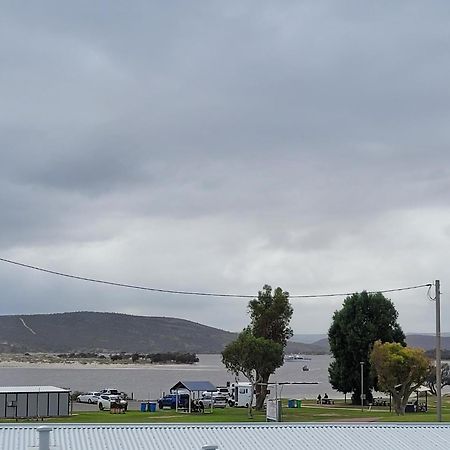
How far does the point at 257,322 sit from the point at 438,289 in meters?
27.6

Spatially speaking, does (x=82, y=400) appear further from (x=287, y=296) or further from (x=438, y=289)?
(x=438, y=289)

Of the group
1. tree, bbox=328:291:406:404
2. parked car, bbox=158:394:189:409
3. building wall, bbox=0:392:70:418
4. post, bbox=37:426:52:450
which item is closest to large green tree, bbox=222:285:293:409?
parked car, bbox=158:394:189:409

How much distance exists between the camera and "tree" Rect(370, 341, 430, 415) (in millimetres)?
60969

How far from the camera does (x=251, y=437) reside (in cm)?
2025

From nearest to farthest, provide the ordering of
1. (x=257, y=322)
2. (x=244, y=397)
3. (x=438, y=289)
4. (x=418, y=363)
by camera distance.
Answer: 1. (x=438, y=289)
2. (x=418, y=363)
3. (x=257, y=322)
4. (x=244, y=397)

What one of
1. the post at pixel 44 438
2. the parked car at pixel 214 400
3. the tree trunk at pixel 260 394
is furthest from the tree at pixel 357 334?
the post at pixel 44 438

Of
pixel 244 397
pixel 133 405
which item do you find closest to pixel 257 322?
pixel 244 397

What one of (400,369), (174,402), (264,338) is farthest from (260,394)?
(400,369)

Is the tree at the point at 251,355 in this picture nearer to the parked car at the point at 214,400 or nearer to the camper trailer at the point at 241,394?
the parked car at the point at 214,400

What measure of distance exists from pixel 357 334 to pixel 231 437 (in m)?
65.4

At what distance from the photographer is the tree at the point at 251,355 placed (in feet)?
194

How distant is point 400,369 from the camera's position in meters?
61.0

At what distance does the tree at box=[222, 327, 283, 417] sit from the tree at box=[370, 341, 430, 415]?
7612mm

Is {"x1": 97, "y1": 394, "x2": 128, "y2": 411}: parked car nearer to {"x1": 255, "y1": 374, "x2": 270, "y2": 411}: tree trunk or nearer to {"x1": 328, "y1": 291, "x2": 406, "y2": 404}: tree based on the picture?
{"x1": 255, "y1": 374, "x2": 270, "y2": 411}: tree trunk
